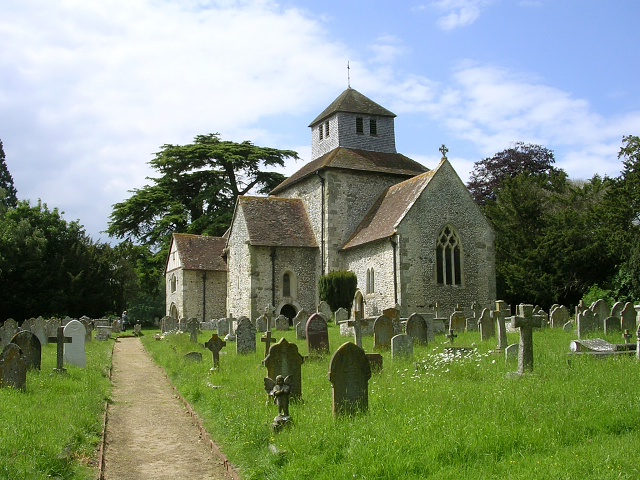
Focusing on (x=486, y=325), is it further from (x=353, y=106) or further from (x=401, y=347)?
(x=353, y=106)

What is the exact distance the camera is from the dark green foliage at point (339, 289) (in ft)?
90.5

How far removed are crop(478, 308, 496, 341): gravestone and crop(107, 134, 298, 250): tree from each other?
31237mm

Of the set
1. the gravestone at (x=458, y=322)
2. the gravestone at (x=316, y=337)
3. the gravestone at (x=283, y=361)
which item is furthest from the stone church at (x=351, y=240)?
the gravestone at (x=283, y=361)

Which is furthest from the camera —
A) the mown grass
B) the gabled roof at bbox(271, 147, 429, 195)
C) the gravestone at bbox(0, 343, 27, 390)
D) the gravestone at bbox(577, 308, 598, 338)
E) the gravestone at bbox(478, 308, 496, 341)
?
the gabled roof at bbox(271, 147, 429, 195)

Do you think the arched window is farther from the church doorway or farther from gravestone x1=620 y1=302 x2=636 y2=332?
gravestone x1=620 y1=302 x2=636 y2=332

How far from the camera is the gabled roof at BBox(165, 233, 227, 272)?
116 ft

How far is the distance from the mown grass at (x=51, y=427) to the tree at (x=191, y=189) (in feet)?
114

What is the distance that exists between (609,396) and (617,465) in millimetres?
2250

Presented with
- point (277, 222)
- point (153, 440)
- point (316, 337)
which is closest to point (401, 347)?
point (316, 337)

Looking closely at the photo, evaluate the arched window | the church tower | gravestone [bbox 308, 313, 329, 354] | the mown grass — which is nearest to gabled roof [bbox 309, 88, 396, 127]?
the church tower

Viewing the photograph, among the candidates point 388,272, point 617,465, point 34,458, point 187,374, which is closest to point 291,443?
point 34,458

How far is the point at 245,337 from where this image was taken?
50.5 feet

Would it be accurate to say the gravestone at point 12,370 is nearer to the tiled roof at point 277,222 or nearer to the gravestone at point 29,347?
the gravestone at point 29,347

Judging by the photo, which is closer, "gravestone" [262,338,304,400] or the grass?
the grass
